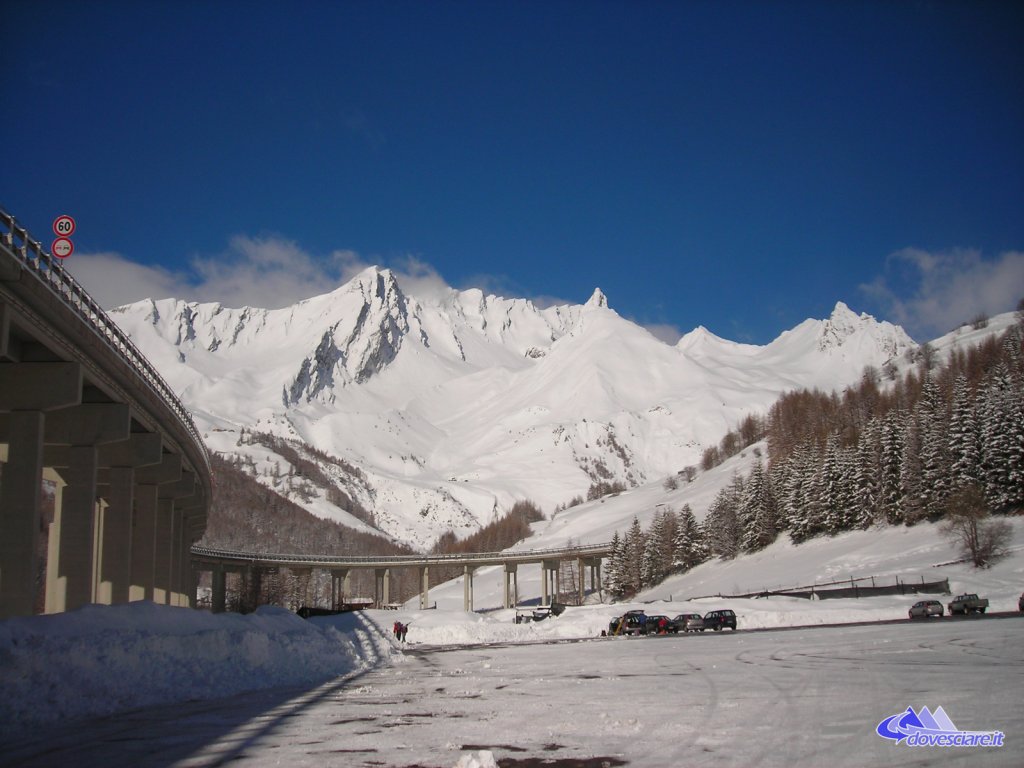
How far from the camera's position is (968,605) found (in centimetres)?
4850

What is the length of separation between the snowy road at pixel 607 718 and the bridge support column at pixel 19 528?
9.05m

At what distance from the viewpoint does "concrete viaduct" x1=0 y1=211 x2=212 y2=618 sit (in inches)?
1046

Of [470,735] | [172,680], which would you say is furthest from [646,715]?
[172,680]

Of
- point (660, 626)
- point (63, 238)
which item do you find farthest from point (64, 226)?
point (660, 626)

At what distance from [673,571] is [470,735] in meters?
109

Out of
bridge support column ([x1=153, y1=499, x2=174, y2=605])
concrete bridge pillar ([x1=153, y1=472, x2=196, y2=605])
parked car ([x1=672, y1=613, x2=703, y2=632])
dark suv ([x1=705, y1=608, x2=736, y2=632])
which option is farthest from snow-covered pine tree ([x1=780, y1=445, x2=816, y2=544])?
bridge support column ([x1=153, y1=499, x2=174, y2=605])

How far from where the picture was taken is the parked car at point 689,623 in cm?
5443

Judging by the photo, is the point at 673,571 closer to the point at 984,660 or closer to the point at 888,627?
the point at 888,627

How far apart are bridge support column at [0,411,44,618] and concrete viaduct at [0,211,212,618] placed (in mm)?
32

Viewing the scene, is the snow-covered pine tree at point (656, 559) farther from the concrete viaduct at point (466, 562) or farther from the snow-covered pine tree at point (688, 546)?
the concrete viaduct at point (466, 562)

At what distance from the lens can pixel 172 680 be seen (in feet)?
76.4

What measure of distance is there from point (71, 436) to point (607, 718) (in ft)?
89.3

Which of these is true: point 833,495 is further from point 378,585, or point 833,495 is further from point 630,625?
point 378,585

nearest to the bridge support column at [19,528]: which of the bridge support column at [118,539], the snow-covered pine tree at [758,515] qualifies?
the bridge support column at [118,539]
